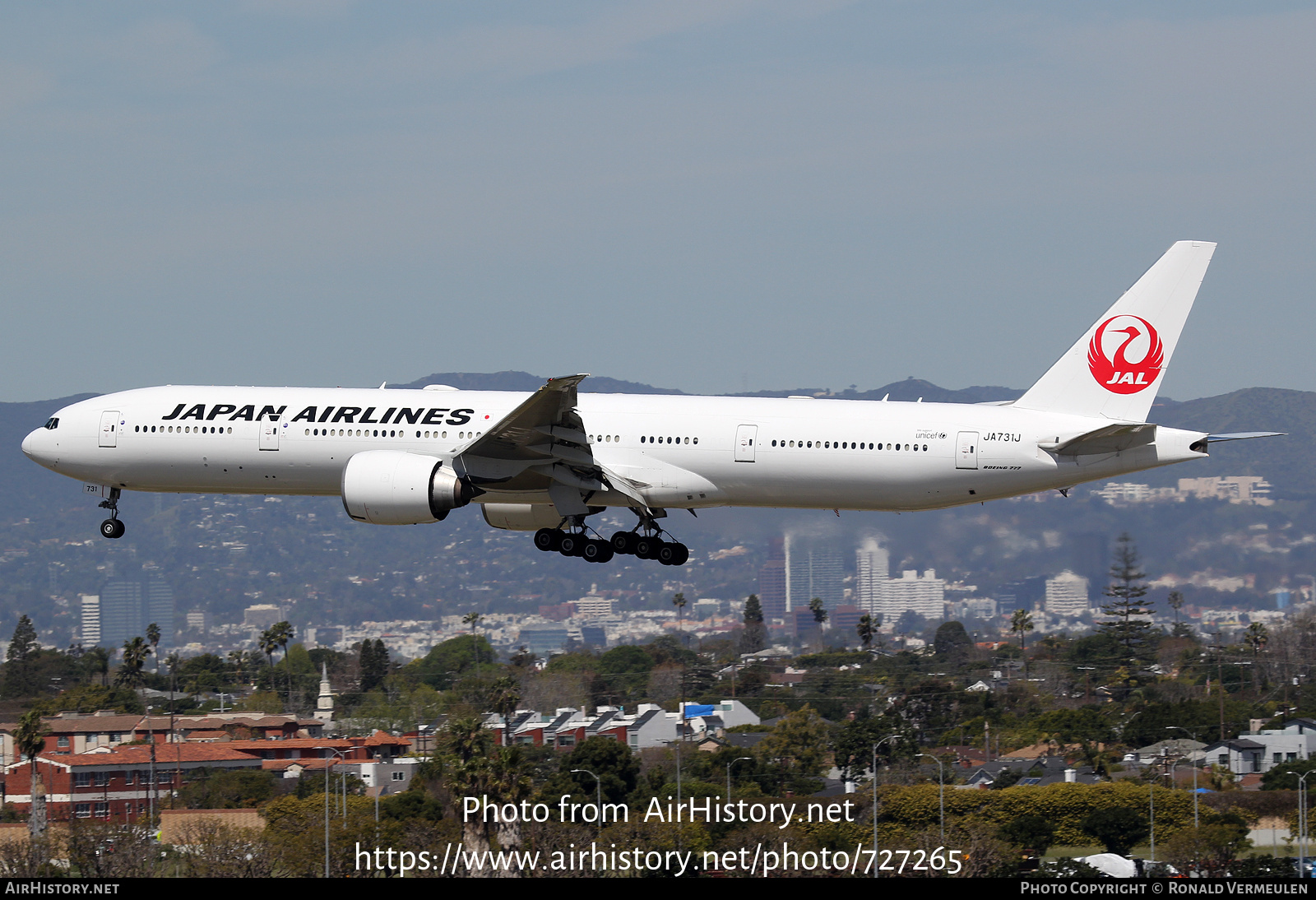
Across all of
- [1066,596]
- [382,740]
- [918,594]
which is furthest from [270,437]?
[918,594]

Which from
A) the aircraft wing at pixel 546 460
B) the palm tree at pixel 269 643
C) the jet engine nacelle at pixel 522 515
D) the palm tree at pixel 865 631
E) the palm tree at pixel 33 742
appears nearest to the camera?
the aircraft wing at pixel 546 460

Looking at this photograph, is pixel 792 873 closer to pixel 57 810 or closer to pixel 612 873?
pixel 612 873

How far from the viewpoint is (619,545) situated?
1719 inches

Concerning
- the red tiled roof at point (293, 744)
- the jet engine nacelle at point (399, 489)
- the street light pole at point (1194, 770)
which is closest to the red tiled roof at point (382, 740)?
the red tiled roof at point (293, 744)

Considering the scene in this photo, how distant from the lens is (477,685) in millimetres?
109000

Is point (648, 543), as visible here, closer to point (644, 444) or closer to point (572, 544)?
point (572, 544)

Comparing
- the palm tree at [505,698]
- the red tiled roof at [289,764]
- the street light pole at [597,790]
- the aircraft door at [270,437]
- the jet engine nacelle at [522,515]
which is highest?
the aircraft door at [270,437]

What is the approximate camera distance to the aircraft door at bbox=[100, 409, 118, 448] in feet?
147

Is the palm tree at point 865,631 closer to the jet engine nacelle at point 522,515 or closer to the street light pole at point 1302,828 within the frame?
the street light pole at point 1302,828

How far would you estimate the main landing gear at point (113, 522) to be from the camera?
46444mm

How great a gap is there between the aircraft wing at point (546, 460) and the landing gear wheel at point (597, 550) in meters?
1.29

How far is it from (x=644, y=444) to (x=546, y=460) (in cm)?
274

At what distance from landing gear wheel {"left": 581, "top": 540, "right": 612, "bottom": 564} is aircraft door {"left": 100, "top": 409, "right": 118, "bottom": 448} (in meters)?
14.2

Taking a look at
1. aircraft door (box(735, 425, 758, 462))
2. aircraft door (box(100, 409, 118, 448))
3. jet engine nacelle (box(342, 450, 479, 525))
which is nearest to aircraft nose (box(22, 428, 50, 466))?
aircraft door (box(100, 409, 118, 448))
